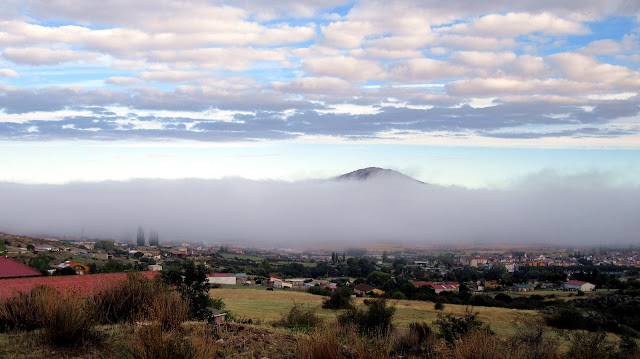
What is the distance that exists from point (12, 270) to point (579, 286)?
58418 mm

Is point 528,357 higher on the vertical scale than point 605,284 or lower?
higher

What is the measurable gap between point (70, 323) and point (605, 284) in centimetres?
6904

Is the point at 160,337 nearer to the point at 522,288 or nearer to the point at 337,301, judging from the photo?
Result: the point at 337,301

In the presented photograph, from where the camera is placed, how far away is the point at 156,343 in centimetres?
672

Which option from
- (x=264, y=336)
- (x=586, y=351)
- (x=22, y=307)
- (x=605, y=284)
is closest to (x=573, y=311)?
(x=586, y=351)

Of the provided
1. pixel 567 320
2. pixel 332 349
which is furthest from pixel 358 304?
pixel 332 349

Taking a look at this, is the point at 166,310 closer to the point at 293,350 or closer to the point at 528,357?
the point at 293,350

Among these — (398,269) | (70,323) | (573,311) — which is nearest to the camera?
(70,323)

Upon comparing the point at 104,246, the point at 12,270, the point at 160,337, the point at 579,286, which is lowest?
the point at 579,286

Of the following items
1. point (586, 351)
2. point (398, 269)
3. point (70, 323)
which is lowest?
point (398, 269)

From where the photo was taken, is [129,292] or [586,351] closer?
[586,351]

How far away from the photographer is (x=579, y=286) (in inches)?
2376

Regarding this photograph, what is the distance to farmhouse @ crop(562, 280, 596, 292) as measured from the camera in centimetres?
5888

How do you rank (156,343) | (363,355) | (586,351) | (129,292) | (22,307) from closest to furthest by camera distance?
(156,343) < (363,355) < (586,351) < (22,307) < (129,292)
